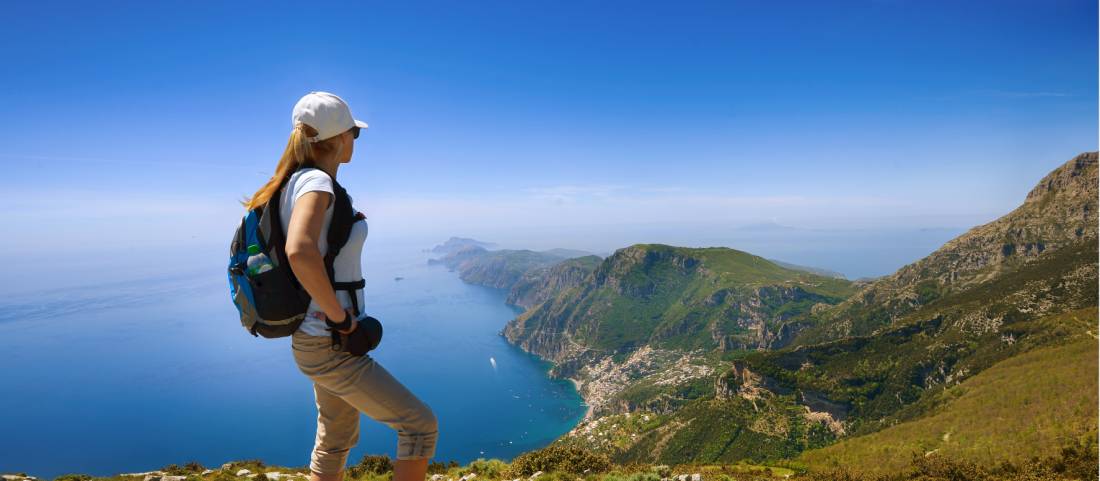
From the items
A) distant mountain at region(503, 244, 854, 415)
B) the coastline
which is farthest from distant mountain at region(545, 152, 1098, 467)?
the coastline

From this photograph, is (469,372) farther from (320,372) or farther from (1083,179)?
(1083,179)

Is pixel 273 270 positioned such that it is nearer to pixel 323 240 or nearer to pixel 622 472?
pixel 323 240

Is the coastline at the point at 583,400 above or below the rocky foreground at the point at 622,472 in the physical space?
below

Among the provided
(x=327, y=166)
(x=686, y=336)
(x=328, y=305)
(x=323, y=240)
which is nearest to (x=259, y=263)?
(x=323, y=240)

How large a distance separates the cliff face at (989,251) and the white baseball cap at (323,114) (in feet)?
463

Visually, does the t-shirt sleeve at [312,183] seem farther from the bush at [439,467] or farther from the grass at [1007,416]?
the grass at [1007,416]

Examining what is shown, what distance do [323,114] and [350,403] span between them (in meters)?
1.59

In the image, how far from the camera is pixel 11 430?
92250mm

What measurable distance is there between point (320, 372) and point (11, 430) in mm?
140971

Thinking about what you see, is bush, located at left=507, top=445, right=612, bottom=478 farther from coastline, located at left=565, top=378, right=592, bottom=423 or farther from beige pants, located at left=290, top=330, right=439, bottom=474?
coastline, located at left=565, top=378, right=592, bottom=423

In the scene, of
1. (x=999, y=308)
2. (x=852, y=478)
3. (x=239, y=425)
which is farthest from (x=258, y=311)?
(x=239, y=425)

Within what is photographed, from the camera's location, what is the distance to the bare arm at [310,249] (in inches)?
82.5

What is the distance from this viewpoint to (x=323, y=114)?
2492mm

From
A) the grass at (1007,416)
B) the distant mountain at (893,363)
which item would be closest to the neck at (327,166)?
the distant mountain at (893,363)
